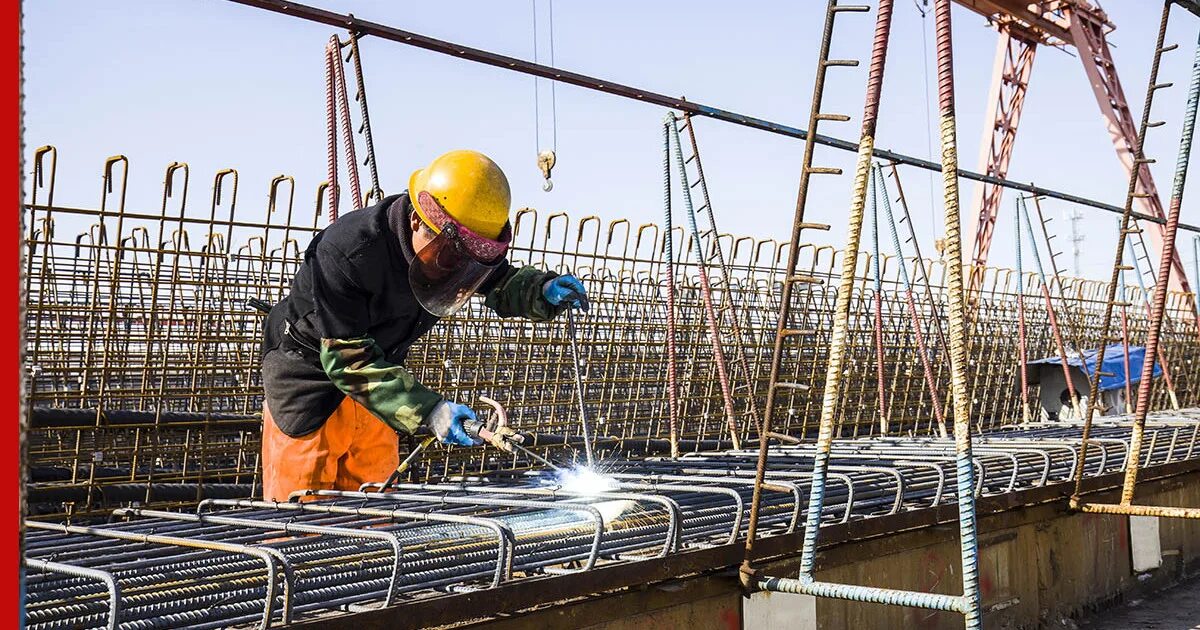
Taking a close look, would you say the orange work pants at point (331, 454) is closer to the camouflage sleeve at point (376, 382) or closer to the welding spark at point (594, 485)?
the camouflage sleeve at point (376, 382)

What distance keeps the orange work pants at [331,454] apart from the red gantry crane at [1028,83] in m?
13.1

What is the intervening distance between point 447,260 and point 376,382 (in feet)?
1.51

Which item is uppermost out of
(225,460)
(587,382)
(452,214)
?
(452,214)

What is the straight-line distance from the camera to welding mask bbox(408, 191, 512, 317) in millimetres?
3781

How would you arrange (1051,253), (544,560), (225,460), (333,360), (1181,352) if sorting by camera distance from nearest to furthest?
(544,560)
(333,360)
(225,460)
(1051,253)
(1181,352)

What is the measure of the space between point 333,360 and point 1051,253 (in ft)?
24.1

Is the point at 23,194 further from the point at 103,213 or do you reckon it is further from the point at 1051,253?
the point at 1051,253

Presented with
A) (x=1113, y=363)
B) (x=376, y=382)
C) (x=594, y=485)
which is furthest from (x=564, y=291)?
(x=1113, y=363)

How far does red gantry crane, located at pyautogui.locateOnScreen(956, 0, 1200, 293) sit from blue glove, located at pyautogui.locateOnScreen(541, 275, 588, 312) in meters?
12.6

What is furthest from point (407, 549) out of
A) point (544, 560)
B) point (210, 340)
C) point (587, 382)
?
point (587, 382)

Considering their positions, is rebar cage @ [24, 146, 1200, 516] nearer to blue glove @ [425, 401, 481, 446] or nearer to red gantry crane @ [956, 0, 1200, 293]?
blue glove @ [425, 401, 481, 446]

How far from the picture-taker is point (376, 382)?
3.73 m

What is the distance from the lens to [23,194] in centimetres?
96

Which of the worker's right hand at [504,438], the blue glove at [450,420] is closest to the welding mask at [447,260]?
the blue glove at [450,420]
